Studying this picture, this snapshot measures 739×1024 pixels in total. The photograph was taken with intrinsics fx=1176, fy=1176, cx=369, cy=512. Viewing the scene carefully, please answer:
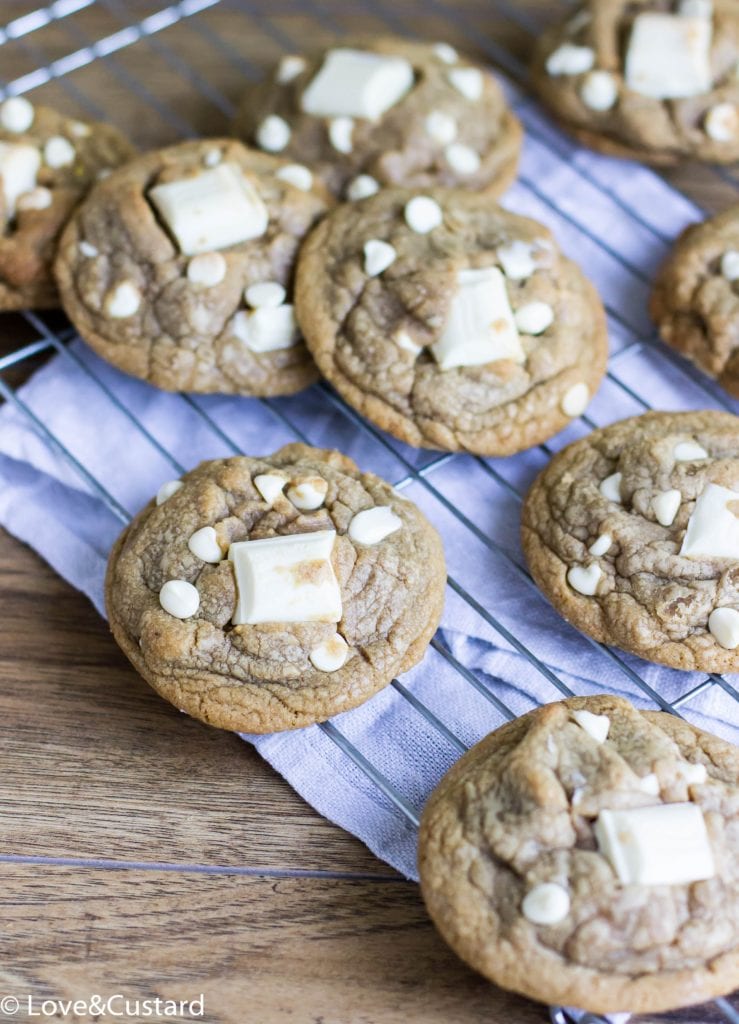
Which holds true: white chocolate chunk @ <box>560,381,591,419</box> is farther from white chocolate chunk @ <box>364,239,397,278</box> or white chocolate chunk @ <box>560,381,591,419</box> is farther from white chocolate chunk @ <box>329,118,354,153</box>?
white chocolate chunk @ <box>329,118,354,153</box>

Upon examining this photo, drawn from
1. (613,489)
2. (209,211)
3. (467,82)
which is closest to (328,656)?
(613,489)

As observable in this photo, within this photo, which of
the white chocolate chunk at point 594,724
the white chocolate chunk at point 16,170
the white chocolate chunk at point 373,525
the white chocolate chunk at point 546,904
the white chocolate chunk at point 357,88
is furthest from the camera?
the white chocolate chunk at point 357,88

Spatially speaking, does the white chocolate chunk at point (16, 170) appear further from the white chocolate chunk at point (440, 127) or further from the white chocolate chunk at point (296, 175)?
the white chocolate chunk at point (440, 127)

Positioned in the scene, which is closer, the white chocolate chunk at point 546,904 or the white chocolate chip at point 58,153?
the white chocolate chunk at point 546,904

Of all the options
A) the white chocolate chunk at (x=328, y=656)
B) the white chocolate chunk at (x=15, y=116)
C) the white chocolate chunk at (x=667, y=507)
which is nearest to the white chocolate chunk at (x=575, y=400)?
the white chocolate chunk at (x=667, y=507)

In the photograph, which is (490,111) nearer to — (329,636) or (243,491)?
(243,491)

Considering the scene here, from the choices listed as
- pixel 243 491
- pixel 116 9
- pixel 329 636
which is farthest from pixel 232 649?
pixel 116 9
